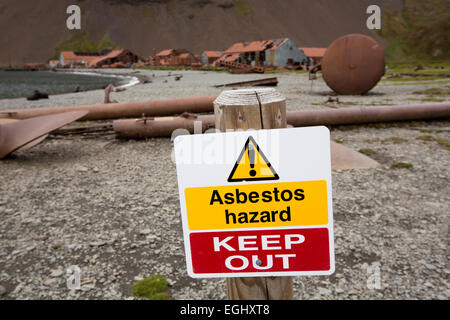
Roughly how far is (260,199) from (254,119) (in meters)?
0.31

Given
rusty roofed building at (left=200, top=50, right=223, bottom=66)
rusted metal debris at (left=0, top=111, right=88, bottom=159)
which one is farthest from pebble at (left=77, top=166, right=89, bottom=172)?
rusty roofed building at (left=200, top=50, right=223, bottom=66)

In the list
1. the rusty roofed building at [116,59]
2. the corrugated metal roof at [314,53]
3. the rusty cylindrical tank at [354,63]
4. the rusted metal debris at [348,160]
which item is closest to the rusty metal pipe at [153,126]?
the rusted metal debris at [348,160]

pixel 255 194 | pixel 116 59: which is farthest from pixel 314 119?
pixel 116 59

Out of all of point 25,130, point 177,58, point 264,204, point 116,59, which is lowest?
point 25,130

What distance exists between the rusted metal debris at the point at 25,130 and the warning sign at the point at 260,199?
254 inches

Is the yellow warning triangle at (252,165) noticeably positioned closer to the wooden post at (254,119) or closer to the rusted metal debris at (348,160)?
the wooden post at (254,119)

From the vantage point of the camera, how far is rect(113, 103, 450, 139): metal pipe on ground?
767cm

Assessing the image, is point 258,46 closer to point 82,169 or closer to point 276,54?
point 276,54

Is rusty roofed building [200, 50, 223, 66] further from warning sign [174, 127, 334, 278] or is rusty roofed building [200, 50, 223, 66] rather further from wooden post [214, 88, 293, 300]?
warning sign [174, 127, 334, 278]

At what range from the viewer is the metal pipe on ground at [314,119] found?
767 centimetres

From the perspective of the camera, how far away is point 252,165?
1123mm
